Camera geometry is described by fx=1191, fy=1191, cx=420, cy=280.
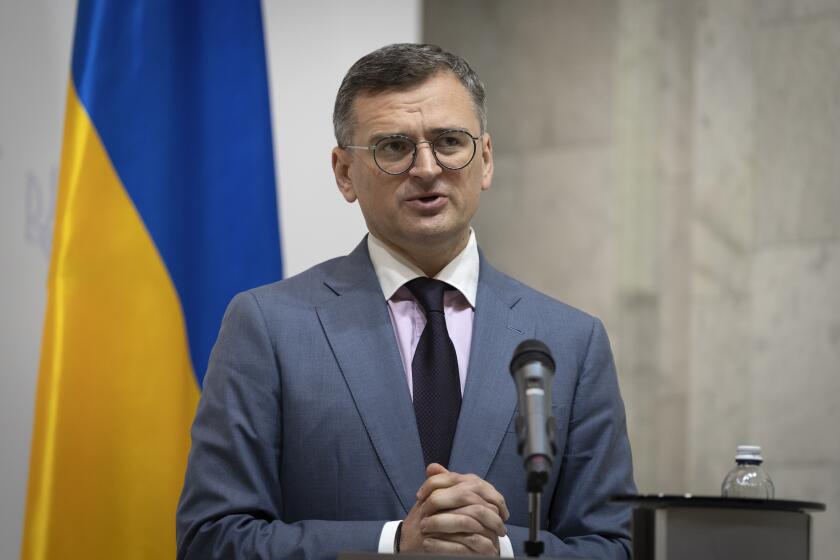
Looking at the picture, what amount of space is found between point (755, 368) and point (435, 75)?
221cm

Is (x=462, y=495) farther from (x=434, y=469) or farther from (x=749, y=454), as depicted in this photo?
(x=749, y=454)

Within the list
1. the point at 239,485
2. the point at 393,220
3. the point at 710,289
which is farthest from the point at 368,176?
the point at 710,289

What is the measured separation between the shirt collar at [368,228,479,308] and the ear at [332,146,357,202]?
0.15 m

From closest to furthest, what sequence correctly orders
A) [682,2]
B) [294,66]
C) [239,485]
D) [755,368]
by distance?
[239,485] < [294,66] < [755,368] < [682,2]

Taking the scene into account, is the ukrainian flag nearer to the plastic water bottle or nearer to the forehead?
the forehead

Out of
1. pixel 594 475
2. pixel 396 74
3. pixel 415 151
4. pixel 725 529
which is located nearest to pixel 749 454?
pixel 594 475

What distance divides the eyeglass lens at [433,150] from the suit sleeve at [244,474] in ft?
1.67

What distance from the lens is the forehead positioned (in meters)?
3.06

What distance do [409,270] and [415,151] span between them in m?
0.32

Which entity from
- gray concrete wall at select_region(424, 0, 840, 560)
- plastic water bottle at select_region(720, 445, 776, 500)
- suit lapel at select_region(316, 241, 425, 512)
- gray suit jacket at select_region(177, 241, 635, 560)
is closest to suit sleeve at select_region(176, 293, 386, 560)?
gray suit jacket at select_region(177, 241, 635, 560)

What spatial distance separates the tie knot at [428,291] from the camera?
3.05 m

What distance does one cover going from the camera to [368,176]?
3.11 m

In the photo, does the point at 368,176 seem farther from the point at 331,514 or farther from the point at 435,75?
the point at 331,514

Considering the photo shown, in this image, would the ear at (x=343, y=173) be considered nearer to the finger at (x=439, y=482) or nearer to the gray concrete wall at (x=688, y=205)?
the finger at (x=439, y=482)
